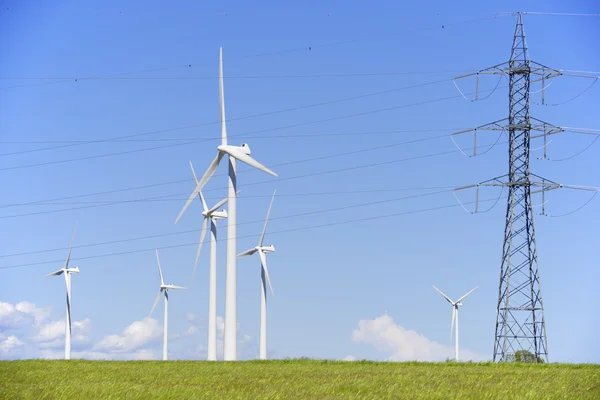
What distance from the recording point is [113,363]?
69.7m

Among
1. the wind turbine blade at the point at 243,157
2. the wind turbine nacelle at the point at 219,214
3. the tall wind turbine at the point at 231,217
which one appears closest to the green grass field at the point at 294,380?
the tall wind turbine at the point at 231,217

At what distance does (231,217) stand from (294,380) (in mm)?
31298

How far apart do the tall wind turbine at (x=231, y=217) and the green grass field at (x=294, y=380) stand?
28.5 ft

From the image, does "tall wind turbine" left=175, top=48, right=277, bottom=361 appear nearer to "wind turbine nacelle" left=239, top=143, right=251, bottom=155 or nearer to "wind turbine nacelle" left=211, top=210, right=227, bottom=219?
"wind turbine nacelle" left=239, top=143, right=251, bottom=155

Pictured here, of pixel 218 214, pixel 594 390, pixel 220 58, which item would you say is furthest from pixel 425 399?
pixel 218 214

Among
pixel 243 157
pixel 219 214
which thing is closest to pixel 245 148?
pixel 243 157

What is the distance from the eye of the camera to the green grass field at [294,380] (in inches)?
1710

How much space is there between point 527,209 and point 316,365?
21515 mm

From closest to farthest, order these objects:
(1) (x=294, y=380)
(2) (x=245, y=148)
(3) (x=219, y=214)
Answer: (1) (x=294, y=380) → (2) (x=245, y=148) → (3) (x=219, y=214)

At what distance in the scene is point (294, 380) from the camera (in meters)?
52.0

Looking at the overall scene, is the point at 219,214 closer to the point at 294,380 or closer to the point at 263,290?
the point at 263,290

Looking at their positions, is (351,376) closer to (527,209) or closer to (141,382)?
(141,382)

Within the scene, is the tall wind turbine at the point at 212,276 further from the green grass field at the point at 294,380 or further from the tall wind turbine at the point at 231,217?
the green grass field at the point at 294,380

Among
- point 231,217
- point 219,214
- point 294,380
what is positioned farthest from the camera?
point 219,214
